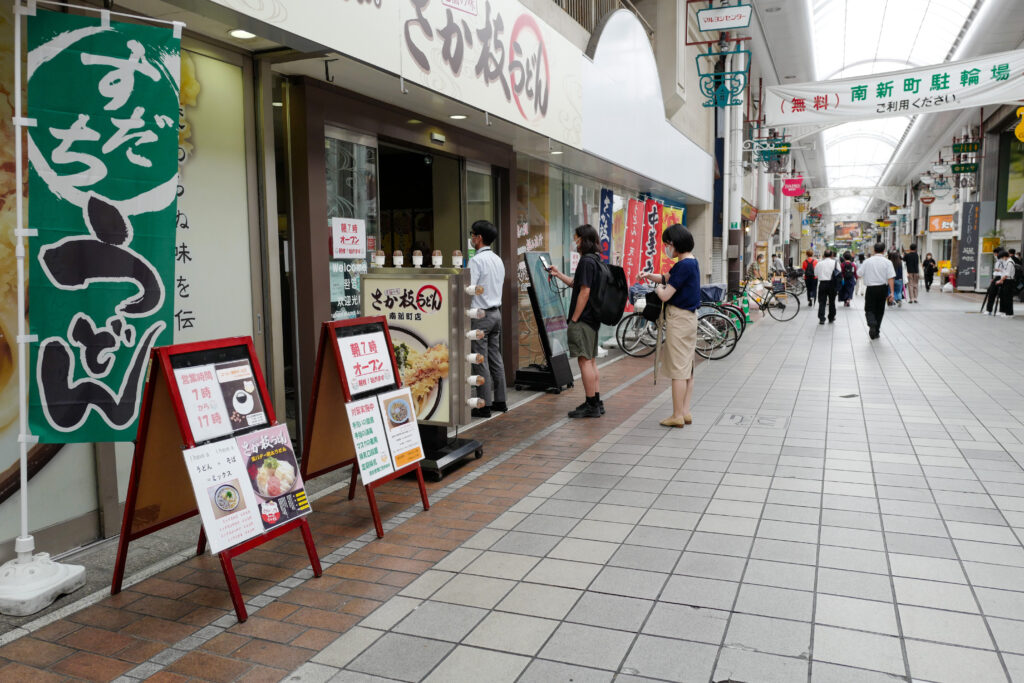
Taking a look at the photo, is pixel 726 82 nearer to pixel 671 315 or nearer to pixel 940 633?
pixel 671 315

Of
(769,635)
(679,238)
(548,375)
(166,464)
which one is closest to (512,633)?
(769,635)

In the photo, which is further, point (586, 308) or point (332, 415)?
point (586, 308)

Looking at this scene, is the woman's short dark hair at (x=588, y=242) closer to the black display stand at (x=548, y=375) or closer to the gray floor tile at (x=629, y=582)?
the black display stand at (x=548, y=375)

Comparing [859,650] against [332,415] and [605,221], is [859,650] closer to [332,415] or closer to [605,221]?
[332,415]

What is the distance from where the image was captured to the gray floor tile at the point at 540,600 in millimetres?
3248

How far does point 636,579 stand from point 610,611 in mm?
369

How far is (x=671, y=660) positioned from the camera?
2809mm

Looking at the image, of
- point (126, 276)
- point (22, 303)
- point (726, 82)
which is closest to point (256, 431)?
point (126, 276)

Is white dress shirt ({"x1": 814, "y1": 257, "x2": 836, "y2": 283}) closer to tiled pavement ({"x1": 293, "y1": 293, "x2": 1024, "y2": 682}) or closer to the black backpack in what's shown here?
tiled pavement ({"x1": 293, "y1": 293, "x2": 1024, "y2": 682})

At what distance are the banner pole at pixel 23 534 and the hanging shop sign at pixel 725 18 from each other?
13.0 metres

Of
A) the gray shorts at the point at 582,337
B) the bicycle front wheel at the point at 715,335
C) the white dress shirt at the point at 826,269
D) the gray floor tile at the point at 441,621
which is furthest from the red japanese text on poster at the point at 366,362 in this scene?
the white dress shirt at the point at 826,269

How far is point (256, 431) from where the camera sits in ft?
11.3

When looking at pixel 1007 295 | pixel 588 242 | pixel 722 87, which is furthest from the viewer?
pixel 1007 295

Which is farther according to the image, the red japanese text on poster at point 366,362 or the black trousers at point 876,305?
the black trousers at point 876,305
